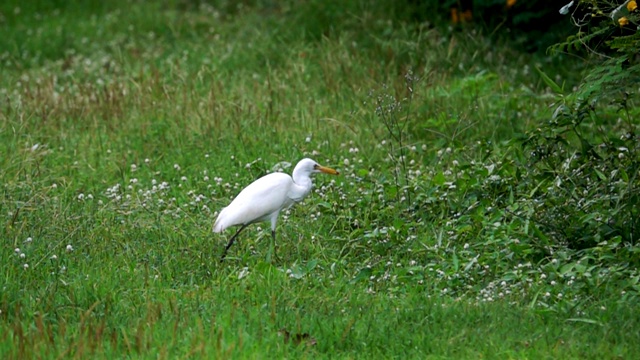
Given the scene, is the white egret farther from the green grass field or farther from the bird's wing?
the green grass field

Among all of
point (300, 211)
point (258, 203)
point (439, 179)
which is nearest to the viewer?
point (258, 203)

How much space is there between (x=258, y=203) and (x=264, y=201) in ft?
0.13

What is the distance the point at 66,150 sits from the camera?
26.9 feet

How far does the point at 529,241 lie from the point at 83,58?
7.50 meters

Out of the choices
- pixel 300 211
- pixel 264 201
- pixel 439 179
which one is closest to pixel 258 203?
pixel 264 201

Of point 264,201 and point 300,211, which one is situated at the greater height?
point 264,201

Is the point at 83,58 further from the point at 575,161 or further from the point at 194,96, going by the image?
the point at 575,161

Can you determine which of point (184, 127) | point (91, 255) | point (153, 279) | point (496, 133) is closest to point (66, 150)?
point (184, 127)

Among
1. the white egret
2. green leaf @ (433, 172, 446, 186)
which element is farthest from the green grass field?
the white egret

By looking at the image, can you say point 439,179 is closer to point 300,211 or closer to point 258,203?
point 300,211

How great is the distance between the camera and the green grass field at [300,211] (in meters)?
4.84

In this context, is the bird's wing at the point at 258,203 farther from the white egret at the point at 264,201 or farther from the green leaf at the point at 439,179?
the green leaf at the point at 439,179

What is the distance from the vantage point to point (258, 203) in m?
5.89

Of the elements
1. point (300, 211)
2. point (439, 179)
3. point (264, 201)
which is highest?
point (264, 201)
